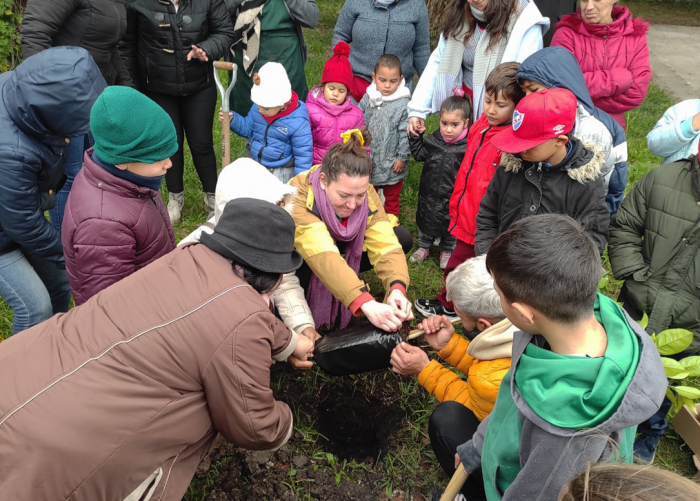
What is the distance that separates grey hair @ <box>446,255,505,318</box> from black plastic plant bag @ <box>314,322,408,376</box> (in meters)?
0.44

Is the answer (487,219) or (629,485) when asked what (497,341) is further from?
(487,219)

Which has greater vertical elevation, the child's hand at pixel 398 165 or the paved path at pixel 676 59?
the child's hand at pixel 398 165

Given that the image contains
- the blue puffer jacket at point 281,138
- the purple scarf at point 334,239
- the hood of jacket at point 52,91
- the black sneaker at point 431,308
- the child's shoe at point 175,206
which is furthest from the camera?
the child's shoe at point 175,206

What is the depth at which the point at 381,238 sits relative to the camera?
125 inches

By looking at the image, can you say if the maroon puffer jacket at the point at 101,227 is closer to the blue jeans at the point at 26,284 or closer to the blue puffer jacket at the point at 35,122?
the blue puffer jacket at the point at 35,122

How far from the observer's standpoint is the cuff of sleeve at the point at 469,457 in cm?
203

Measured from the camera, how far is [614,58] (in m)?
3.67

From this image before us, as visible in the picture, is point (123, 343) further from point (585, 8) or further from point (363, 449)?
point (585, 8)

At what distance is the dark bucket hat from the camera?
6.07 ft

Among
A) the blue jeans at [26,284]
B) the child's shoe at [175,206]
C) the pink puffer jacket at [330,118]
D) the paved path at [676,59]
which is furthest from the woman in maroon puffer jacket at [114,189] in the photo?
the paved path at [676,59]

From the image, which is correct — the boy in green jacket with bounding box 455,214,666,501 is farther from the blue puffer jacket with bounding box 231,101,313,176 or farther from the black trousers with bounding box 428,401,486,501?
the blue puffer jacket with bounding box 231,101,313,176

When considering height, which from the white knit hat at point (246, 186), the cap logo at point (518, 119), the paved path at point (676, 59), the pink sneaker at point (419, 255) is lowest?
the paved path at point (676, 59)

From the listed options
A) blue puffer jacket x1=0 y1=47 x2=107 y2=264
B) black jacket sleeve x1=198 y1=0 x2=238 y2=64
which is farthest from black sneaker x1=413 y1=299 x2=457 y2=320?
black jacket sleeve x1=198 y1=0 x2=238 y2=64

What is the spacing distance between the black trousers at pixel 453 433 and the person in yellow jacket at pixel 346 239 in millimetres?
464
